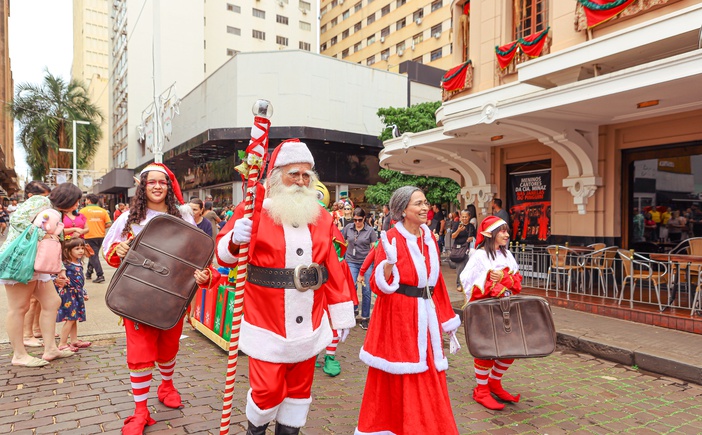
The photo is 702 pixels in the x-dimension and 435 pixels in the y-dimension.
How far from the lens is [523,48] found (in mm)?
10156

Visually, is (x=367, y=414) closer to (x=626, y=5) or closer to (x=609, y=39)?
(x=609, y=39)

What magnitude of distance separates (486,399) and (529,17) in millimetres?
9464

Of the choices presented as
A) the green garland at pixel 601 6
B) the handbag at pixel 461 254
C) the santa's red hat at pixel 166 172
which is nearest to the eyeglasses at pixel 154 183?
the santa's red hat at pixel 166 172

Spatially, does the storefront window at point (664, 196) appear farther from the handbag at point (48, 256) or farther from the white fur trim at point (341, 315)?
the handbag at point (48, 256)

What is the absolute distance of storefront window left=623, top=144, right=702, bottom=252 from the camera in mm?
8719

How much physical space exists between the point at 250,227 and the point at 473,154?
10358 mm


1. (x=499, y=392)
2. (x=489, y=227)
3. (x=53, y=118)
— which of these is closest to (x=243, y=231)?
(x=489, y=227)

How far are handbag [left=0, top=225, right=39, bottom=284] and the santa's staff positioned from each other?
121 inches

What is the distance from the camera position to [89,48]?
76.8m

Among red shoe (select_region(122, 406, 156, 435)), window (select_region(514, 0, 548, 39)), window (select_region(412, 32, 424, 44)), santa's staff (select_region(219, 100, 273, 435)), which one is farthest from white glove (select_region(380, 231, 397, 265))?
window (select_region(412, 32, 424, 44))

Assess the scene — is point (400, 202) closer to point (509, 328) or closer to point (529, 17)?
point (509, 328)

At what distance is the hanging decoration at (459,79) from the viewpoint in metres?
12.0

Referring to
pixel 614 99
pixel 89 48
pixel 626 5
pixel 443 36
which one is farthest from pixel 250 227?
pixel 89 48

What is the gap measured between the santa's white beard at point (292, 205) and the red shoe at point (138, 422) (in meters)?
1.89
